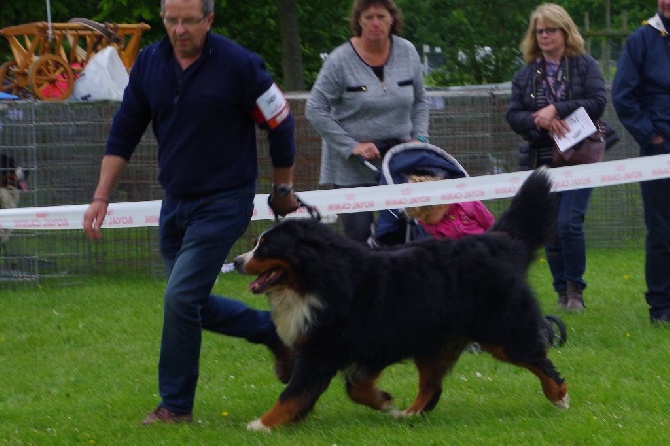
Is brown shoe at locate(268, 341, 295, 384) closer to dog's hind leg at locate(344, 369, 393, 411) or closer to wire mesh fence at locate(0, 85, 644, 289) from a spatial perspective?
dog's hind leg at locate(344, 369, 393, 411)

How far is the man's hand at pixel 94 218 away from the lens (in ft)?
18.2

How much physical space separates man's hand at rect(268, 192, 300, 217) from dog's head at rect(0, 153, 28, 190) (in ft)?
18.7

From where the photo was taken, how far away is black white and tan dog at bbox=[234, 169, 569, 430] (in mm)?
5344

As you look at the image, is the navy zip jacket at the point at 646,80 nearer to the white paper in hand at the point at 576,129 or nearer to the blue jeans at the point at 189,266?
the white paper in hand at the point at 576,129

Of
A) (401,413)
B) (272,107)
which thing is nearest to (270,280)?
(272,107)

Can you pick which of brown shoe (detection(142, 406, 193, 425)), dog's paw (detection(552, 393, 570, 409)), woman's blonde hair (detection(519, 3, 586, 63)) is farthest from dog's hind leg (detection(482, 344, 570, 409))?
woman's blonde hair (detection(519, 3, 586, 63))

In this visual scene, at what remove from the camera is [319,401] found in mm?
6211

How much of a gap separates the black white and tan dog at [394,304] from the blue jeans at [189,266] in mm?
199

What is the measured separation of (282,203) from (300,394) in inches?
36.9

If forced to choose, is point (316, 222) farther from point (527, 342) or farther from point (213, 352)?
point (213, 352)

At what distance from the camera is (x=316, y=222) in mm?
5508

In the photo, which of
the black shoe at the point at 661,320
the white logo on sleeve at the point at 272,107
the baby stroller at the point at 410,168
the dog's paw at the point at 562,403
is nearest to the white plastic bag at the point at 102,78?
the baby stroller at the point at 410,168

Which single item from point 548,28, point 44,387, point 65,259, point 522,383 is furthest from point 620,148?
point 44,387

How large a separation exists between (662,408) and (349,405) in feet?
5.29
